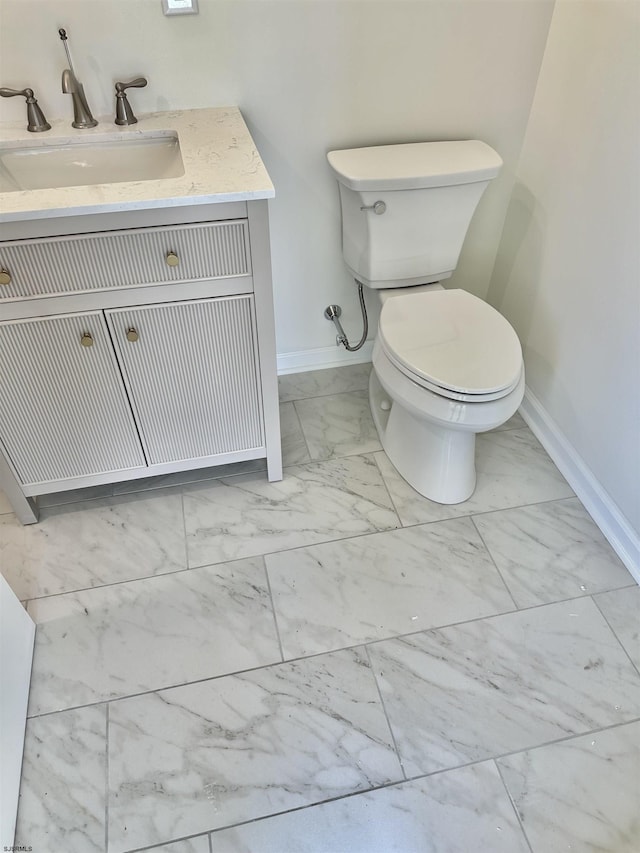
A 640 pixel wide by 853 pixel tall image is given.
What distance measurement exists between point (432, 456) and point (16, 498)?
115 centimetres

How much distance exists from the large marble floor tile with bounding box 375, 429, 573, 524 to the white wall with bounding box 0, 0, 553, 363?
30.3 inches

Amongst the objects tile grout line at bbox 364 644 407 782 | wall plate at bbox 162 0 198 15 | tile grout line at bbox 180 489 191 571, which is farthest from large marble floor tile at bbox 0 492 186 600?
wall plate at bbox 162 0 198 15

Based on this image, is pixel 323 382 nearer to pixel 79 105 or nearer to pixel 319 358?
pixel 319 358

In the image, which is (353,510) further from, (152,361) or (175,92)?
(175,92)

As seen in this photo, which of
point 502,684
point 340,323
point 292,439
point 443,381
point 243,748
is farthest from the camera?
point 340,323

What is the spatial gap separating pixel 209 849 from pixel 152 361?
103 centimetres

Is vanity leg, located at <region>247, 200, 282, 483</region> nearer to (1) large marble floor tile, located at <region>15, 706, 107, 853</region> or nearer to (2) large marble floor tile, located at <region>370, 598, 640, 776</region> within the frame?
(2) large marble floor tile, located at <region>370, 598, 640, 776</region>

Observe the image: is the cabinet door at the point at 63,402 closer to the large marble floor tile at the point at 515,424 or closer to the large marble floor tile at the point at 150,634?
the large marble floor tile at the point at 150,634

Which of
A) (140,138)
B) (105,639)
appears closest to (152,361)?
(140,138)

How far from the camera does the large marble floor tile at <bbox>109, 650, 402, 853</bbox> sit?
119cm

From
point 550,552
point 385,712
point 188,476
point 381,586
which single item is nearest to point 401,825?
point 385,712

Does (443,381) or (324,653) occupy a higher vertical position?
(443,381)

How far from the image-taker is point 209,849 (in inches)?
45.0

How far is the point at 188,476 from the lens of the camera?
6.05ft
